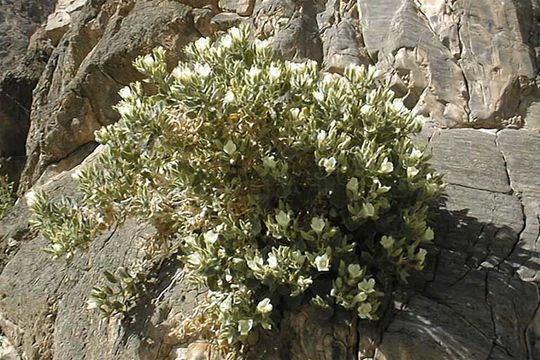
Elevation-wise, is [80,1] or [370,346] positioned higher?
[370,346]

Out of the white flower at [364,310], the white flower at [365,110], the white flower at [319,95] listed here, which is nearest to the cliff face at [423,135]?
the white flower at [364,310]

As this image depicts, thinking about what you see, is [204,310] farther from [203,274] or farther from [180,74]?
[180,74]

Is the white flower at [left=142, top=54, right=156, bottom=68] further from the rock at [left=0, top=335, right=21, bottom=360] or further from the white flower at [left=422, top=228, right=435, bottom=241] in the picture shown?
the rock at [left=0, top=335, right=21, bottom=360]

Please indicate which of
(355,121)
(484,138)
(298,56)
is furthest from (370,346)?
(298,56)

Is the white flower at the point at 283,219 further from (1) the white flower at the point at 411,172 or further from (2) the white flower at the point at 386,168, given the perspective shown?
(1) the white flower at the point at 411,172

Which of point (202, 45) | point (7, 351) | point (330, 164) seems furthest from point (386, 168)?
point (7, 351)

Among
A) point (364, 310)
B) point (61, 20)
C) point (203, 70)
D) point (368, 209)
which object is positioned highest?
point (203, 70)

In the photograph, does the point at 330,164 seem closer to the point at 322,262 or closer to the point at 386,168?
the point at 386,168
